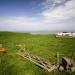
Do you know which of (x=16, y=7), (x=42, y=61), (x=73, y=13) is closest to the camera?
(x=42, y=61)

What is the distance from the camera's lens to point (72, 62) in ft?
18.4

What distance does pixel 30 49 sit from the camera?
6.59 meters

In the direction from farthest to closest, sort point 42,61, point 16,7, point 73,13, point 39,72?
point 73,13 < point 16,7 < point 42,61 < point 39,72

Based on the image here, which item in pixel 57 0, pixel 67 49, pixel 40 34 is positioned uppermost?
pixel 57 0

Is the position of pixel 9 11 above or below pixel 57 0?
below

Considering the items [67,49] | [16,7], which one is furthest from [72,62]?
[16,7]

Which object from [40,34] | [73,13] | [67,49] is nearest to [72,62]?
[67,49]

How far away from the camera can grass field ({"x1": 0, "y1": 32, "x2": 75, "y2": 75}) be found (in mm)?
5525

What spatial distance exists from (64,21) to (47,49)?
138 cm

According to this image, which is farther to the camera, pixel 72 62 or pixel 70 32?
pixel 70 32

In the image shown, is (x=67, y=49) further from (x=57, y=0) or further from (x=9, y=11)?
(x=9, y=11)

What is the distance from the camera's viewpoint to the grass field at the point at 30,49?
5.53 metres

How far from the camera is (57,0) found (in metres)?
6.72

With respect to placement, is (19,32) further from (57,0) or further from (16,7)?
(57,0)
